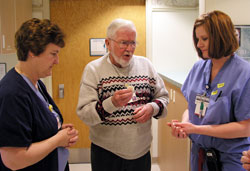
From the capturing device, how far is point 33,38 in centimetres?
111

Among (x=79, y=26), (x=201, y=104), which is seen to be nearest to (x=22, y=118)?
(x=201, y=104)

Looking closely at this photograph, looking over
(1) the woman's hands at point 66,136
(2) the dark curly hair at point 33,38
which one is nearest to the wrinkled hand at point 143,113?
(1) the woman's hands at point 66,136

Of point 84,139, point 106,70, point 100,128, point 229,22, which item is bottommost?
point 84,139

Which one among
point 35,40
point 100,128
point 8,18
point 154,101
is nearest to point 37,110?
point 35,40

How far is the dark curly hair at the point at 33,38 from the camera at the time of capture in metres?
1.11

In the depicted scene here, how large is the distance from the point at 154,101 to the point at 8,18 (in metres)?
1.61

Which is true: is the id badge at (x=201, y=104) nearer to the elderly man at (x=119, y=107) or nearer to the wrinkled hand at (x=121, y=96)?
the elderly man at (x=119, y=107)

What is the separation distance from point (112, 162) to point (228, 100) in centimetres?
78

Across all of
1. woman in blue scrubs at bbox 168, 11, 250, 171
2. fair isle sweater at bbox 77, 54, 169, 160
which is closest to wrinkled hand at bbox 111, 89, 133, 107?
fair isle sweater at bbox 77, 54, 169, 160

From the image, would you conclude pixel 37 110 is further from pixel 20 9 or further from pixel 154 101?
pixel 20 9

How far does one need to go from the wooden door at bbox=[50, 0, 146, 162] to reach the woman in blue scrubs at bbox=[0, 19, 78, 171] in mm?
2297

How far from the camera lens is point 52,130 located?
1207 mm

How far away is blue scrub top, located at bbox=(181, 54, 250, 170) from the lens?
132 centimetres

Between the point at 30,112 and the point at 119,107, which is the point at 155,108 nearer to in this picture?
the point at 119,107
